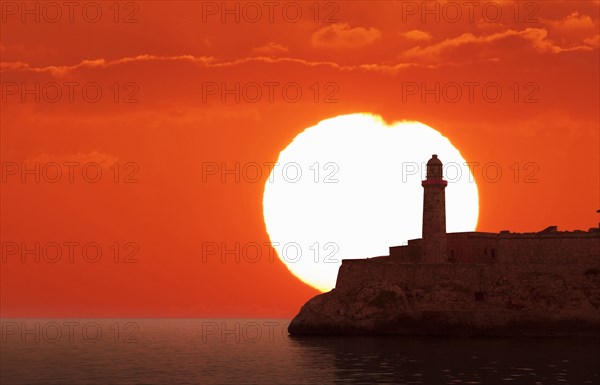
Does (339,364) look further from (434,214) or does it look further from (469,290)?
(434,214)

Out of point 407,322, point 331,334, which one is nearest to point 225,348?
point 331,334

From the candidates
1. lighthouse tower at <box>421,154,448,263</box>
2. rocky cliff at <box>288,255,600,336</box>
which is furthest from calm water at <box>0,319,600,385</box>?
lighthouse tower at <box>421,154,448,263</box>

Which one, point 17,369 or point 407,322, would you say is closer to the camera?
point 17,369

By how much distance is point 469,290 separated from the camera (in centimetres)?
7425

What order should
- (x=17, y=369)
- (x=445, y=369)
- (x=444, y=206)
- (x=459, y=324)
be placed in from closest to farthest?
(x=445, y=369), (x=17, y=369), (x=459, y=324), (x=444, y=206)

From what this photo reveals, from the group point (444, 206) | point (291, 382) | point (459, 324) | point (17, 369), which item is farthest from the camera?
point (444, 206)

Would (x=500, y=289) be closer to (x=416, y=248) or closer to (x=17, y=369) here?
(x=416, y=248)

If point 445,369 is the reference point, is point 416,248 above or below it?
above

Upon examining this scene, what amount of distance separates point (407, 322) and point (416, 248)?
9.69 metres

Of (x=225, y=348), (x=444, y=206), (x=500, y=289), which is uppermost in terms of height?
(x=444, y=206)

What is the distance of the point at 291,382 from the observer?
1742 inches

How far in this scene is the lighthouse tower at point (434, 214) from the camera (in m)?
78.1

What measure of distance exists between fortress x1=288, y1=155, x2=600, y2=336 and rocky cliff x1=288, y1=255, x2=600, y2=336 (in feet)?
0.27

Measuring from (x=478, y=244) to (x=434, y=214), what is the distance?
227 inches
